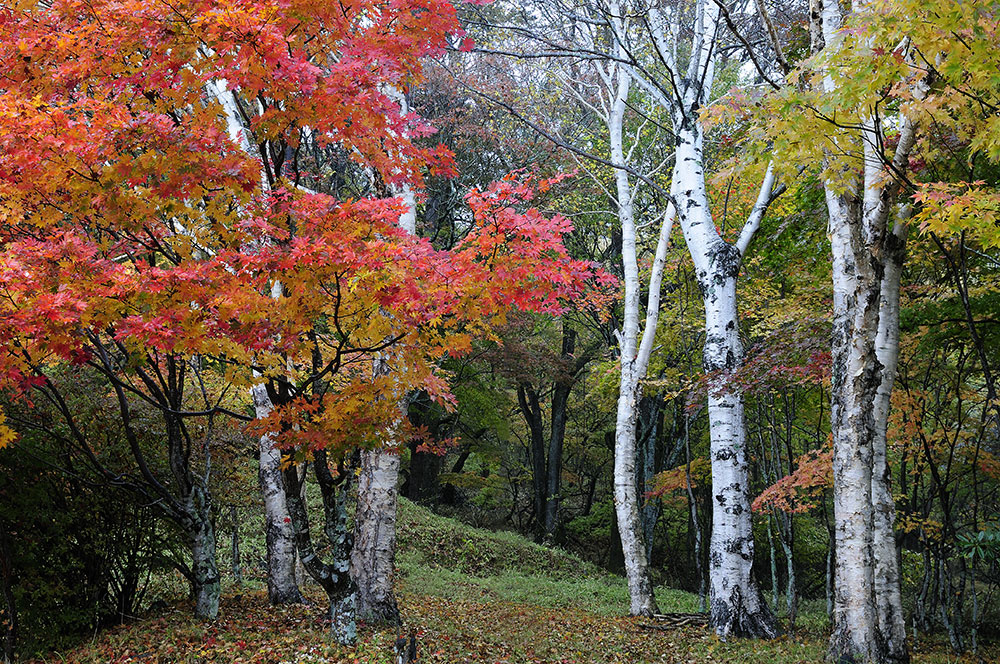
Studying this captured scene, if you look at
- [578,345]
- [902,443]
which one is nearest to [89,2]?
[902,443]

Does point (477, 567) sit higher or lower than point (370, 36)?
lower

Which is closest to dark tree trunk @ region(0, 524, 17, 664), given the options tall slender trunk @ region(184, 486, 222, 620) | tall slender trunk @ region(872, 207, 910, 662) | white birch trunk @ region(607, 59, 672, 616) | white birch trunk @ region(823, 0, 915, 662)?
tall slender trunk @ region(184, 486, 222, 620)

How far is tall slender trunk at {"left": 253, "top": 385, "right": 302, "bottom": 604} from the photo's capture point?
823cm

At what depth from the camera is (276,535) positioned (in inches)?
326

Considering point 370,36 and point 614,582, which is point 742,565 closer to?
point 370,36

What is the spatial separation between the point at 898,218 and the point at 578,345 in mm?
17706

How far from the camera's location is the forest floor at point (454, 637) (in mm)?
5863

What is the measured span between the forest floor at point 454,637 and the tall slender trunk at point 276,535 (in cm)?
28

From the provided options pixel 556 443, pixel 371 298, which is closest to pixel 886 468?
pixel 371 298

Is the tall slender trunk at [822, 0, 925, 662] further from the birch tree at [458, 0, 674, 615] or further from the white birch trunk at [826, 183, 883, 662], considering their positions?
the birch tree at [458, 0, 674, 615]

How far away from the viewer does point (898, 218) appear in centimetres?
524

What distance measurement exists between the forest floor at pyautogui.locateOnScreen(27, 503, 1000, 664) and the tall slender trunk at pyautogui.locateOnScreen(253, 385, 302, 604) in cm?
28

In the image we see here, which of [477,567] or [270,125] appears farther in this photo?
[477,567]

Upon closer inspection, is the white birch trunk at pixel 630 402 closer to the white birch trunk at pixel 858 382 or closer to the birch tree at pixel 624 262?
the birch tree at pixel 624 262
